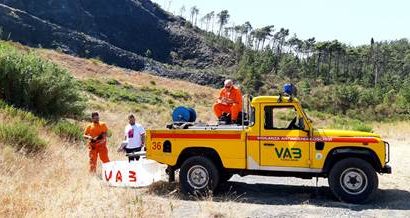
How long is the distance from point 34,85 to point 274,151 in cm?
1177

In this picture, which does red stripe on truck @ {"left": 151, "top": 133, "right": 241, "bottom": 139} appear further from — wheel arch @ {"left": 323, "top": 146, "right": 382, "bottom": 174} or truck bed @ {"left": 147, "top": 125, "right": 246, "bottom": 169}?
wheel arch @ {"left": 323, "top": 146, "right": 382, "bottom": 174}

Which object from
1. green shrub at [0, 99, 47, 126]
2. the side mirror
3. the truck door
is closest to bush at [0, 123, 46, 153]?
green shrub at [0, 99, 47, 126]

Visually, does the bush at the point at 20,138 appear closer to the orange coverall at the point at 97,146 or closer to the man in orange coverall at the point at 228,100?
the orange coverall at the point at 97,146

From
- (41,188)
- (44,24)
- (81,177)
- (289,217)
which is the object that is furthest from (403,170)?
(44,24)

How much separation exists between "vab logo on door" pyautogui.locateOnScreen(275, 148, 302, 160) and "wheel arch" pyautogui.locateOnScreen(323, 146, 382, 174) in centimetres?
54

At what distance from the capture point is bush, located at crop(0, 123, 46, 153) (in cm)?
1300

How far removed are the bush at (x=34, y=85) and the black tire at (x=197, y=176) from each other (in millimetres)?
10072

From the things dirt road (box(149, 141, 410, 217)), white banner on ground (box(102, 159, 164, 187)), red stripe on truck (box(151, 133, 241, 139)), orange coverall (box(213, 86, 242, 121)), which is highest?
orange coverall (box(213, 86, 242, 121))

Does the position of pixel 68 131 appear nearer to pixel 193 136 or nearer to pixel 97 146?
pixel 97 146

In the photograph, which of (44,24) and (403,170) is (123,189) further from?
(44,24)

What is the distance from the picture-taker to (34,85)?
19469mm

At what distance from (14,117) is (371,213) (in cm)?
1099

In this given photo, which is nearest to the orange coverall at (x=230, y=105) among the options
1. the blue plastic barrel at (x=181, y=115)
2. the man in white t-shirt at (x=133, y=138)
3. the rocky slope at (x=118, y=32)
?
the blue plastic barrel at (x=181, y=115)

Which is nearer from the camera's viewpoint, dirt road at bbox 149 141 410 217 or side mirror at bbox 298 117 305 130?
dirt road at bbox 149 141 410 217
